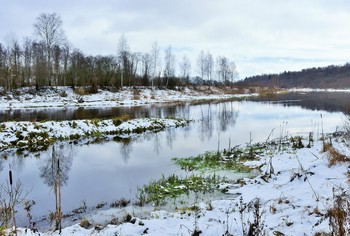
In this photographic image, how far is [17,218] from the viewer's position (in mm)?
6496

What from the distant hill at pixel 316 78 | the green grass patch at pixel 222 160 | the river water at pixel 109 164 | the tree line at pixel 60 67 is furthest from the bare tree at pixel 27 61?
the distant hill at pixel 316 78

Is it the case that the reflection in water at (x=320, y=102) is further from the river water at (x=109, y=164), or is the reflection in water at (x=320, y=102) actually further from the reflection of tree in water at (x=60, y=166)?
the reflection of tree in water at (x=60, y=166)

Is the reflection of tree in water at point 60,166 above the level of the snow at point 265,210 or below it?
below

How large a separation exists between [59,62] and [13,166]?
4416cm

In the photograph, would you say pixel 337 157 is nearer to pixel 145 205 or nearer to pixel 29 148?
pixel 145 205

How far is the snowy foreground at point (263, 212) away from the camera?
474cm

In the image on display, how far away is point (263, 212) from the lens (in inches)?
177

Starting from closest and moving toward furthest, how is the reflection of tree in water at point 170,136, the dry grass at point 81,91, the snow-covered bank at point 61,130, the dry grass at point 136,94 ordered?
the snow-covered bank at point 61,130, the reflection of tree in water at point 170,136, the dry grass at point 81,91, the dry grass at point 136,94

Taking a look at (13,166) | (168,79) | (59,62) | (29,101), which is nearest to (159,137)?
(13,166)

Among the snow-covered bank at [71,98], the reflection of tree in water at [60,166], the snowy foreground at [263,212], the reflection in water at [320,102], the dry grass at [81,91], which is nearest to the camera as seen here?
the snowy foreground at [263,212]

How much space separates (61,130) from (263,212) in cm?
1457

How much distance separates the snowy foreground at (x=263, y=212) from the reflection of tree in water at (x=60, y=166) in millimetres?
3401

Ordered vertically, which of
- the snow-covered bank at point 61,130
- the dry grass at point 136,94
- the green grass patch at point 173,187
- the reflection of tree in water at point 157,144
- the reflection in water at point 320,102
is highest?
the dry grass at point 136,94

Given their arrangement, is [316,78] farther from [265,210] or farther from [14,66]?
[265,210]
